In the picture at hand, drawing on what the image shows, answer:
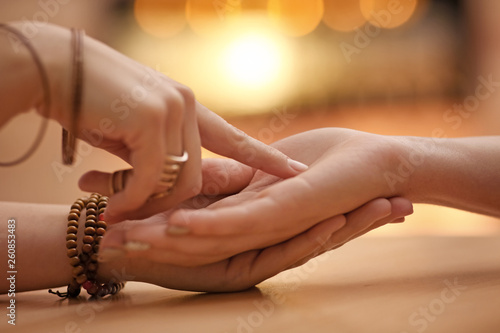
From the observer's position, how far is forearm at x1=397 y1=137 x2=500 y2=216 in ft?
→ 2.74

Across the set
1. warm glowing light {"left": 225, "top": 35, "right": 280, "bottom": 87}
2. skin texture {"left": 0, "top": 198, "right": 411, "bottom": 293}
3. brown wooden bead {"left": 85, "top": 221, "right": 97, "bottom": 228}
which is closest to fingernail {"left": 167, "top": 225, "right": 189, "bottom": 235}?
skin texture {"left": 0, "top": 198, "right": 411, "bottom": 293}

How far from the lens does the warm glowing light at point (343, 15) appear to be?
301 cm

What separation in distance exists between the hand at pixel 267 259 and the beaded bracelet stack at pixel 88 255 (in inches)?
Answer: 1.4

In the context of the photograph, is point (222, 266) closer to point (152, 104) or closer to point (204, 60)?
point (152, 104)

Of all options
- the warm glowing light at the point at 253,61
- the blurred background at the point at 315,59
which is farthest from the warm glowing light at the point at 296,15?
the warm glowing light at the point at 253,61

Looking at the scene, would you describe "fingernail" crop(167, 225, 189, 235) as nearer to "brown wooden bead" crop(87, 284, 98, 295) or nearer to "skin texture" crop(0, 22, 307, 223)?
"skin texture" crop(0, 22, 307, 223)

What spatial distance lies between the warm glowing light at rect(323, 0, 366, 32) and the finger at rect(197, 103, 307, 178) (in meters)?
2.46

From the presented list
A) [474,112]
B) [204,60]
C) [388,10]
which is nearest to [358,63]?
[388,10]

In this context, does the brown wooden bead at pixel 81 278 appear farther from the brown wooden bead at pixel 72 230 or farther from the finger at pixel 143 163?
the finger at pixel 143 163

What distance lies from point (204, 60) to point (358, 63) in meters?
0.93

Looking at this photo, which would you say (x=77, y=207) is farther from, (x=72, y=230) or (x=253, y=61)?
(x=253, y=61)

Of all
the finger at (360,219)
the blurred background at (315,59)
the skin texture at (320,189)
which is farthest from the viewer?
the blurred background at (315,59)

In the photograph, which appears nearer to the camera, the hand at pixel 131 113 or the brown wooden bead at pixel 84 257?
the hand at pixel 131 113

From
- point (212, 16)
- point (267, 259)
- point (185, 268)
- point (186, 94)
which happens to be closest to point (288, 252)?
point (267, 259)
